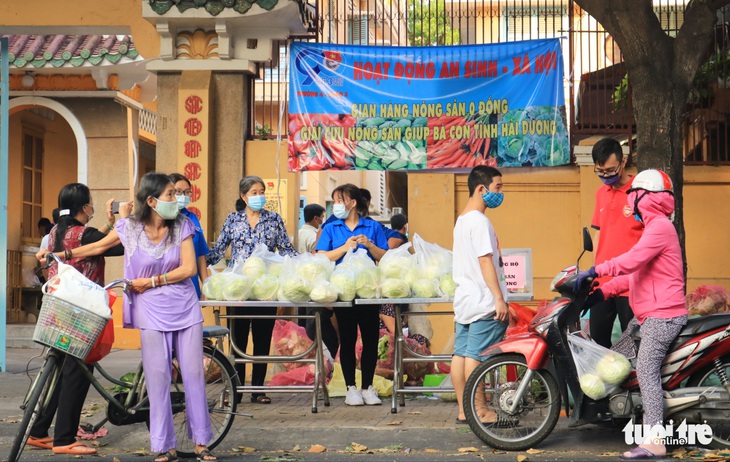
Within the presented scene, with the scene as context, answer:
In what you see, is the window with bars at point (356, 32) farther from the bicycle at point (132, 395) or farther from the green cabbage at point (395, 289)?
the bicycle at point (132, 395)

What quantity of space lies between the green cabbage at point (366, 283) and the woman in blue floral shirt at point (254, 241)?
3.11ft

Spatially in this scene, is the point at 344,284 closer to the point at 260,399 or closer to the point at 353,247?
the point at 353,247

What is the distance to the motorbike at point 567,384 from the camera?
251 inches

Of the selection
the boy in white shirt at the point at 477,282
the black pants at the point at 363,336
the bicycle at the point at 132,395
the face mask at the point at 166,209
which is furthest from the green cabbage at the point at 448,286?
the face mask at the point at 166,209

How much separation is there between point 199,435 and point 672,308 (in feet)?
10.1

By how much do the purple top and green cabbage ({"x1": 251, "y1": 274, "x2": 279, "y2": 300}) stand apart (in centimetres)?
187

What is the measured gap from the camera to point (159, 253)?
6312 millimetres

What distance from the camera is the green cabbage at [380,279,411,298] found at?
8.17m

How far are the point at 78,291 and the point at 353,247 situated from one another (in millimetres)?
3126

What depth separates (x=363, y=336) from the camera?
8.56 metres

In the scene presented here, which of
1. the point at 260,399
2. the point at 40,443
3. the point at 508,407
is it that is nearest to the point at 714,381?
the point at 508,407

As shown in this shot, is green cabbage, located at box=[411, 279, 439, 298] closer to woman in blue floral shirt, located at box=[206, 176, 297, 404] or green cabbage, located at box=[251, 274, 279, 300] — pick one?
green cabbage, located at box=[251, 274, 279, 300]

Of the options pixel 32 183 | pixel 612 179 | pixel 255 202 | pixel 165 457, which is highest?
pixel 32 183

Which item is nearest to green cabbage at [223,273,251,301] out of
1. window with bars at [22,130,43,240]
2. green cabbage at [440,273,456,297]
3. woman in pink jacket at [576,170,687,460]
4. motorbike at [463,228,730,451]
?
green cabbage at [440,273,456,297]
